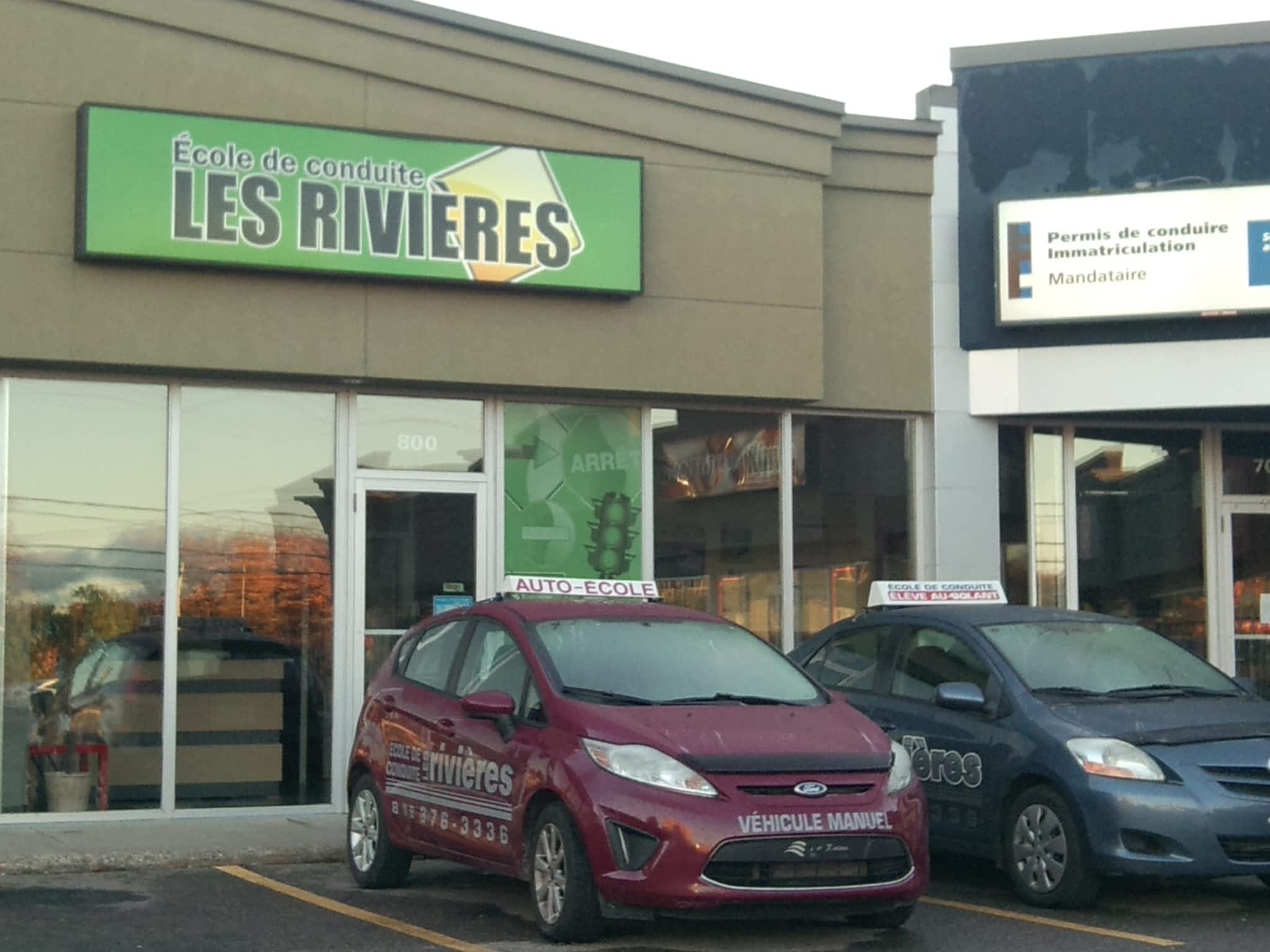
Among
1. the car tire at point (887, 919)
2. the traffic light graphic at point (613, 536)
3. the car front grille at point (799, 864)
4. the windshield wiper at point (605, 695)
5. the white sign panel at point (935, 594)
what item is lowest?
the car tire at point (887, 919)

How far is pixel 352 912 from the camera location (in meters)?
9.27

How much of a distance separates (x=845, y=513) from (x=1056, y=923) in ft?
22.3

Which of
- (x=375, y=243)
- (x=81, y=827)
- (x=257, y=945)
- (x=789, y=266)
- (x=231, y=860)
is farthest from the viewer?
(x=789, y=266)

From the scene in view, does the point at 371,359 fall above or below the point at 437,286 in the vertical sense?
below

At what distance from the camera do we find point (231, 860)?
443 inches

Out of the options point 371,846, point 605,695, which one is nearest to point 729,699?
point 605,695

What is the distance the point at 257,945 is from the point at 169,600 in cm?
531

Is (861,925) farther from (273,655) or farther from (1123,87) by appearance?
(1123,87)

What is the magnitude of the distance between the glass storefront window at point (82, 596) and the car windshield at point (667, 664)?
4.95 metres

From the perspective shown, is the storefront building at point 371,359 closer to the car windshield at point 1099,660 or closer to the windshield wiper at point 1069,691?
the car windshield at point 1099,660

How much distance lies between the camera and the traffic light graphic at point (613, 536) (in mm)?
14469

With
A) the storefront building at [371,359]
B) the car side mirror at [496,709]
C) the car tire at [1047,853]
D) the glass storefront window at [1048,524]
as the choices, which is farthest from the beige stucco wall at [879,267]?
the car side mirror at [496,709]

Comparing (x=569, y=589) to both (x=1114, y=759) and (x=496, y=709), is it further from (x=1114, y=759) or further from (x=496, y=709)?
(x=1114, y=759)

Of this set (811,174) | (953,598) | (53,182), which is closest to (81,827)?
(53,182)
